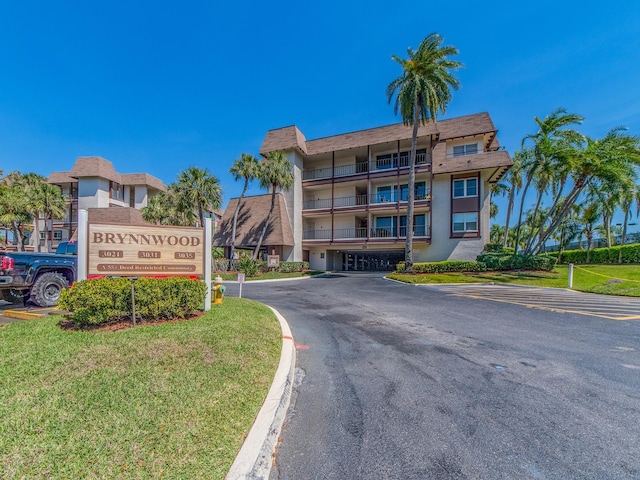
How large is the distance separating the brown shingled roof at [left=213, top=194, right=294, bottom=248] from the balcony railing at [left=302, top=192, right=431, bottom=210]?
3366 millimetres

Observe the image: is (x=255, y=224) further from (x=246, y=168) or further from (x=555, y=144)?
(x=555, y=144)

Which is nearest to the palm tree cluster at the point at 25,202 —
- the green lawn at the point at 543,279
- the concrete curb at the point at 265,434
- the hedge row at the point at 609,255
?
the green lawn at the point at 543,279

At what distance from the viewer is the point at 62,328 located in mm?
5457

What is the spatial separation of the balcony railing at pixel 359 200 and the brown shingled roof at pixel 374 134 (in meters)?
4.71

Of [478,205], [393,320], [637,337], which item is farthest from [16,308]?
[478,205]

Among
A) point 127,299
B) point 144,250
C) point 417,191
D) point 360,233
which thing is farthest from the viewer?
point 360,233

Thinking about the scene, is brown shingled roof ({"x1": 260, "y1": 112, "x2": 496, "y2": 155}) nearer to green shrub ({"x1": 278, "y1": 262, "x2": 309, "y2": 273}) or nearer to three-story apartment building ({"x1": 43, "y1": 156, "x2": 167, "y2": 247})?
green shrub ({"x1": 278, "y1": 262, "x2": 309, "y2": 273})

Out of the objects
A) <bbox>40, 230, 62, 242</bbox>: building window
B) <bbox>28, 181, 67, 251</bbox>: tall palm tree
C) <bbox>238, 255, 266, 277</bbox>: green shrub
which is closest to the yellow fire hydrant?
<bbox>238, 255, 266, 277</bbox>: green shrub

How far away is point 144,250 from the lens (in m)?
6.55

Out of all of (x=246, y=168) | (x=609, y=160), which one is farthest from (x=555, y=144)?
(x=246, y=168)

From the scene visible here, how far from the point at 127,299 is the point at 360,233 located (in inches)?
906

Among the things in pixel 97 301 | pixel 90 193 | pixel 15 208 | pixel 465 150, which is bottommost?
pixel 97 301

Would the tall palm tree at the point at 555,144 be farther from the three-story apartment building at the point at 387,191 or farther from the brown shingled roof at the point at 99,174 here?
the brown shingled roof at the point at 99,174

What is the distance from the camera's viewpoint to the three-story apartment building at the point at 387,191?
23.3 m
